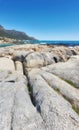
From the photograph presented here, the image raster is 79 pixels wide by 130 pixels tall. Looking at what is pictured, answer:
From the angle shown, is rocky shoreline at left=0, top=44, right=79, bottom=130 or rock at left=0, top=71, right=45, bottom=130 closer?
rock at left=0, top=71, right=45, bottom=130

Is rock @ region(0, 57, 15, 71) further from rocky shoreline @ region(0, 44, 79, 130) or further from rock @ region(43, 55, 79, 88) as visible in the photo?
rock @ region(43, 55, 79, 88)

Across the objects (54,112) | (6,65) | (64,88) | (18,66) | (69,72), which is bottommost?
(18,66)

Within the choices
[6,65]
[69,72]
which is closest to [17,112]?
[69,72]

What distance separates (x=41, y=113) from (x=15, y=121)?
258 cm

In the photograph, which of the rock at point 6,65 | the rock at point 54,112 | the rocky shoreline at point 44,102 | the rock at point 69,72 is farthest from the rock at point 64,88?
the rock at point 6,65

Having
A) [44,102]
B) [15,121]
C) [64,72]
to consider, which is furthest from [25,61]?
[15,121]

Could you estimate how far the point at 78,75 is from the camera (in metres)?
25.6

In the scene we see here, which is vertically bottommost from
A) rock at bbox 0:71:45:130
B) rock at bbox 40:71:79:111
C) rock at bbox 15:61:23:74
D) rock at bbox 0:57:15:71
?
rock at bbox 15:61:23:74

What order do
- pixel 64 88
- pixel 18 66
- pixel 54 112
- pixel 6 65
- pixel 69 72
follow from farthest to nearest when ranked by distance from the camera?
1. pixel 18 66
2. pixel 6 65
3. pixel 69 72
4. pixel 64 88
5. pixel 54 112

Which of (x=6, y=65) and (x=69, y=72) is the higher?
(x=69, y=72)

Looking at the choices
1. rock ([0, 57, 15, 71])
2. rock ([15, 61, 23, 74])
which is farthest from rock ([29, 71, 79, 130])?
rock ([15, 61, 23, 74])

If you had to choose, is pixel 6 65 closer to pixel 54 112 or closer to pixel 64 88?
pixel 64 88

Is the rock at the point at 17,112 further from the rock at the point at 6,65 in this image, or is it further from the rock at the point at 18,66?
the rock at the point at 18,66

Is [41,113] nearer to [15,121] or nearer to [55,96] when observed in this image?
[15,121]
